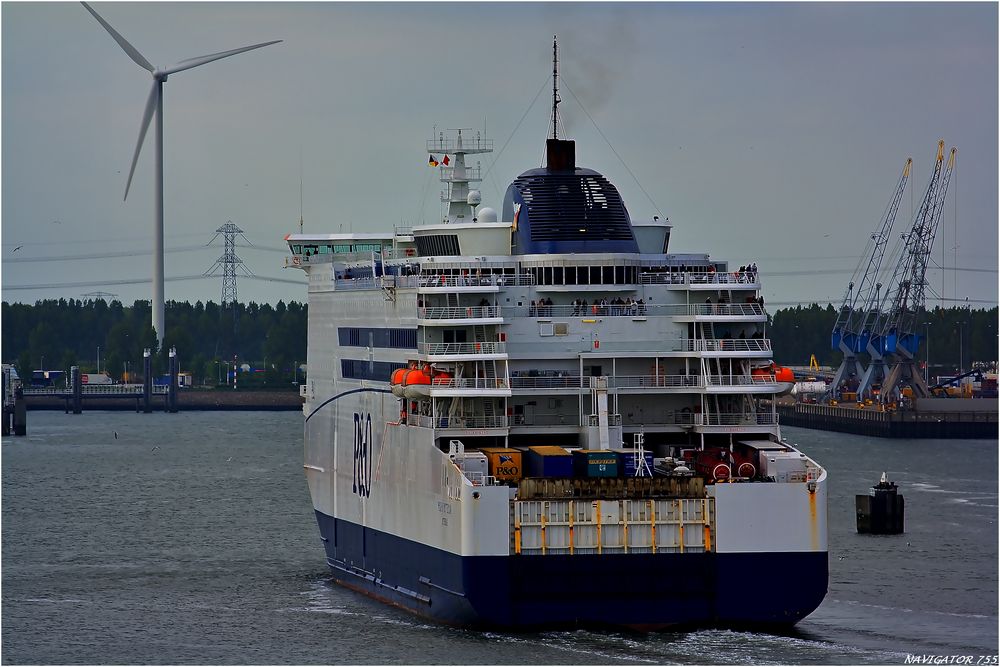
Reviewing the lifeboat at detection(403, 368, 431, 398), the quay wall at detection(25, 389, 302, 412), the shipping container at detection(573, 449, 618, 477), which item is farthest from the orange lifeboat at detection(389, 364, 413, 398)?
the quay wall at detection(25, 389, 302, 412)

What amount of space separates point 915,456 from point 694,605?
67.0 meters

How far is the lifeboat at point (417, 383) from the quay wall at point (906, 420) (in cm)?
8589

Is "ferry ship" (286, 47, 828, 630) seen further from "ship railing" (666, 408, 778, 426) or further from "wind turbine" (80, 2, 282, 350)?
"wind turbine" (80, 2, 282, 350)

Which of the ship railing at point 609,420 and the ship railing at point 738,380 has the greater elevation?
the ship railing at point 738,380

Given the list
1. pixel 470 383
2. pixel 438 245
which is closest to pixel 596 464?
pixel 470 383

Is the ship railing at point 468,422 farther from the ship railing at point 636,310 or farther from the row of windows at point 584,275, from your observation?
the row of windows at point 584,275

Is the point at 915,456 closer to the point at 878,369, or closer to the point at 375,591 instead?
the point at 878,369

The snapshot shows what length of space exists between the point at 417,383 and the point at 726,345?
7.42 metres

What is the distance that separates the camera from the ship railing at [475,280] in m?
45.7

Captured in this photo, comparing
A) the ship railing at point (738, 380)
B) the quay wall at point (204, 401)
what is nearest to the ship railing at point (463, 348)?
the ship railing at point (738, 380)

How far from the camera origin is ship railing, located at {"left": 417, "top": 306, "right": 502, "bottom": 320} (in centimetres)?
4519

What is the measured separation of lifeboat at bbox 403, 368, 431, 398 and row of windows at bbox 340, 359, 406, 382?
74.6 inches

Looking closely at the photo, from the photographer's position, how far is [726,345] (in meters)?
45.3

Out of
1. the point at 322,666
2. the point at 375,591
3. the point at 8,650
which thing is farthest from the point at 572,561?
the point at 8,650
